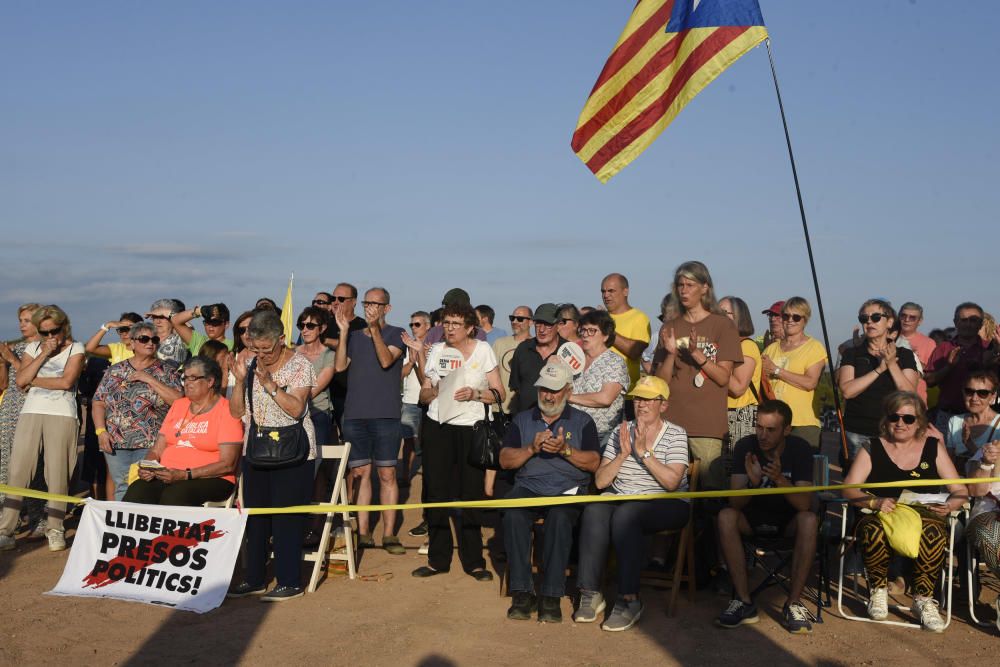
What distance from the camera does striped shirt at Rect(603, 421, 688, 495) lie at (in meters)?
7.13

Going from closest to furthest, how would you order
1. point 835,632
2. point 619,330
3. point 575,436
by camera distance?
1. point 835,632
2. point 575,436
3. point 619,330

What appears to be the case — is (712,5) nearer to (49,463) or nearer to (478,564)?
(478,564)

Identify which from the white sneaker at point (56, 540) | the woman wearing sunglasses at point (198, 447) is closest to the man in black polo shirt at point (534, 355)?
the woman wearing sunglasses at point (198, 447)

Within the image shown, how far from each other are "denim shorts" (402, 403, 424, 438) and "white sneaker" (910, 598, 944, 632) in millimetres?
7189

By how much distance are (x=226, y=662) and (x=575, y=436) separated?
2.80 m

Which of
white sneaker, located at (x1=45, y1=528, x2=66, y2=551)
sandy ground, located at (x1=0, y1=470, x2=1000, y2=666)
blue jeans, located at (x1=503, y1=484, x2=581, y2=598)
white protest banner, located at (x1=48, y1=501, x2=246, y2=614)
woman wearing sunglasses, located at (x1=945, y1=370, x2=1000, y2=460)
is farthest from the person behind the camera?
white sneaker, located at (x1=45, y1=528, x2=66, y2=551)

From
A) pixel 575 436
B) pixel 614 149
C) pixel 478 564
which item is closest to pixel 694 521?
pixel 575 436

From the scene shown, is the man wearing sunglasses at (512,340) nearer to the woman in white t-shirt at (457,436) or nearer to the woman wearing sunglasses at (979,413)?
the woman in white t-shirt at (457,436)

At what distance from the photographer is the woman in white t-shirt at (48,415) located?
30.2 ft

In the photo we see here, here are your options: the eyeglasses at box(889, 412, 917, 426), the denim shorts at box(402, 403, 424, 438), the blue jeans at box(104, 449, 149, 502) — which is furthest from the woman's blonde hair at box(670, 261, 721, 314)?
the denim shorts at box(402, 403, 424, 438)

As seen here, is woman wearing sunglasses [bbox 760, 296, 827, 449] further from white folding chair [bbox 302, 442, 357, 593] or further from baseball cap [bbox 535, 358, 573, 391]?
white folding chair [bbox 302, 442, 357, 593]

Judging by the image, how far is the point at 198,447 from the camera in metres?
7.98

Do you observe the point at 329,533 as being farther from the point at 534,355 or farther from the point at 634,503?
the point at 634,503

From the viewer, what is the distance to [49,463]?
30.5ft
